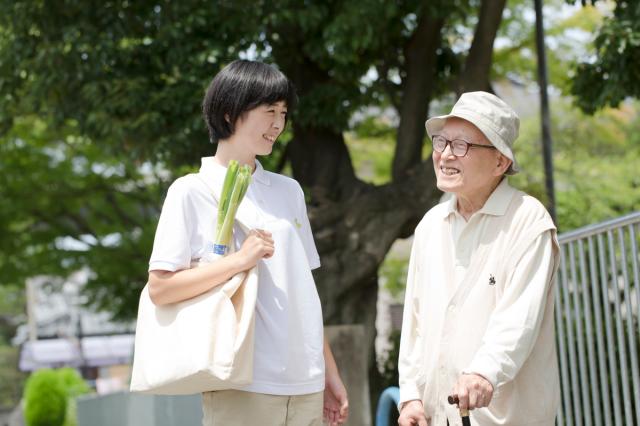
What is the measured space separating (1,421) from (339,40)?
18036 mm

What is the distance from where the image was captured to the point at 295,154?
11.3 meters

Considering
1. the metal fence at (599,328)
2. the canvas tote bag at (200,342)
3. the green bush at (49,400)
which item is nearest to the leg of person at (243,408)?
the canvas tote bag at (200,342)

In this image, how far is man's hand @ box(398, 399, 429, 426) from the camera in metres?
3.12

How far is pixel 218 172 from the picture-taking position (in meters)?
3.14

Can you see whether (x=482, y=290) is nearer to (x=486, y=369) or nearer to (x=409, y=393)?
A: (x=486, y=369)

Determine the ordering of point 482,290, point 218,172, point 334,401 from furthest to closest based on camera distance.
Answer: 1. point 334,401
2. point 218,172
3. point 482,290

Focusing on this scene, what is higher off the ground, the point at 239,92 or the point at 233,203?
the point at 239,92

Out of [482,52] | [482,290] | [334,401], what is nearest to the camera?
[482,290]

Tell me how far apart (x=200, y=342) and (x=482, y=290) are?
2.85 ft

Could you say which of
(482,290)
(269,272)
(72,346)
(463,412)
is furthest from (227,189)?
(72,346)

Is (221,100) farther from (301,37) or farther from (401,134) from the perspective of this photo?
(401,134)

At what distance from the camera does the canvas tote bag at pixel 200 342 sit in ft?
9.09

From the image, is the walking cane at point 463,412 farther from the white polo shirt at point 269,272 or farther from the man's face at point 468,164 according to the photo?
the man's face at point 468,164

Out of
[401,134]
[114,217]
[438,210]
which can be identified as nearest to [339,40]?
[401,134]
